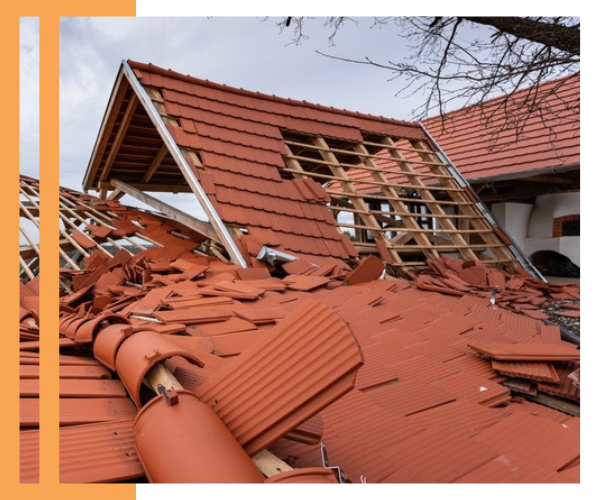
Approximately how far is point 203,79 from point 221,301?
4.78 metres

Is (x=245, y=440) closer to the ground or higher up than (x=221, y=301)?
closer to the ground

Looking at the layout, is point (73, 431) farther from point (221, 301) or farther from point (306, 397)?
point (221, 301)

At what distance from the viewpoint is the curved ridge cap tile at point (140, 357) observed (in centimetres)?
158

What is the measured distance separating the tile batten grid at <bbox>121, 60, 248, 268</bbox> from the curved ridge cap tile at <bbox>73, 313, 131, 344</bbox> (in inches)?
113

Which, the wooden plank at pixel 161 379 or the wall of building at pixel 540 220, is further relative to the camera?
the wall of building at pixel 540 220

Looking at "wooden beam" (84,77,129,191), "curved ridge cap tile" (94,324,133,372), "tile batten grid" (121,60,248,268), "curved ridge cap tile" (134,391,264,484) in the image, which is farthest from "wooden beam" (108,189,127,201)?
"curved ridge cap tile" (134,391,264,484)

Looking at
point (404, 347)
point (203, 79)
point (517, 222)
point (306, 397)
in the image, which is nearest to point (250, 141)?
point (203, 79)

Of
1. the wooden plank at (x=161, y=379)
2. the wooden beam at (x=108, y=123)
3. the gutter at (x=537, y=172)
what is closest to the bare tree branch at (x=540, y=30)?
the wooden plank at (x=161, y=379)

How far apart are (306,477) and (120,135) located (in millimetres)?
7769

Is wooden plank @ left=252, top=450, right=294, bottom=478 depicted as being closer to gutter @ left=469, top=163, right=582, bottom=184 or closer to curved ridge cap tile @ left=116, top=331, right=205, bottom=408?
curved ridge cap tile @ left=116, top=331, right=205, bottom=408

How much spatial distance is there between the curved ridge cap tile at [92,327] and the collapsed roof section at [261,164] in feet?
9.57

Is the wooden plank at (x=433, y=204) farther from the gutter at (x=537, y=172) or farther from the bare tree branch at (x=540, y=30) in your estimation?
the bare tree branch at (x=540, y=30)

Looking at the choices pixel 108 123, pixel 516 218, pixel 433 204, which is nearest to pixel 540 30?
pixel 433 204
